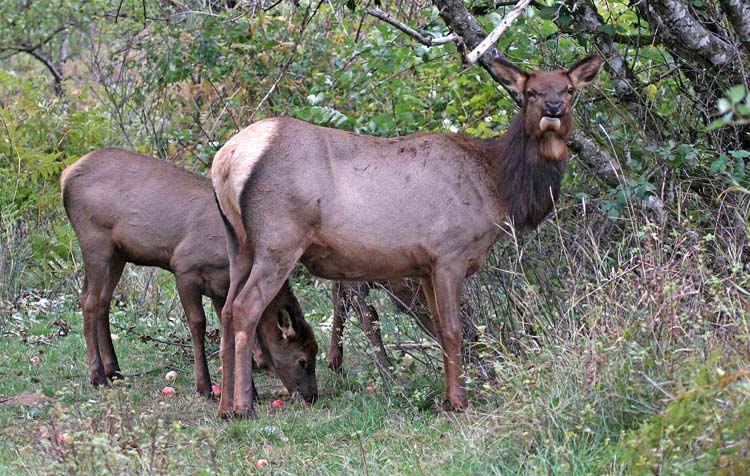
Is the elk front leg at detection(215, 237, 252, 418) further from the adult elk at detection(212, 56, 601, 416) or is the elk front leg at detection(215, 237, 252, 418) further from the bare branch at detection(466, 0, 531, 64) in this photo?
the bare branch at detection(466, 0, 531, 64)

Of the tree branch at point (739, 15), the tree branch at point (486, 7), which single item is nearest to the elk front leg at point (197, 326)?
the tree branch at point (486, 7)

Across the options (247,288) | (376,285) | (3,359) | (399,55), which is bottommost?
(3,359)

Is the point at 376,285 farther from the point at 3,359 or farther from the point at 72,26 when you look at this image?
the point at 72,26

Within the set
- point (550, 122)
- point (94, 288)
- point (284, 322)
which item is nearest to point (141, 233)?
point (94, 288)

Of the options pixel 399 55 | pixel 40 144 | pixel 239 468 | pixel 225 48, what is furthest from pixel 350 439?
pixel 40 144

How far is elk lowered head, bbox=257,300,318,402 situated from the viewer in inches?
318

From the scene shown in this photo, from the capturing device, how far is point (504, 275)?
7656mm

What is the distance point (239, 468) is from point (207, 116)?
701cm

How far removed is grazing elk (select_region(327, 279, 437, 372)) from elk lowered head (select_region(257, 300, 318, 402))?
302 millimetres

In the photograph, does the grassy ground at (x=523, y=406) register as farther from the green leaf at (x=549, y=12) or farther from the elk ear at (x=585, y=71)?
the green leaf at (x=549, y=12)

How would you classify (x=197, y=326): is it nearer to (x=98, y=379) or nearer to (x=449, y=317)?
(x=98, y=379)

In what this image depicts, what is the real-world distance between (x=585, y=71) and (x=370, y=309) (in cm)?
255

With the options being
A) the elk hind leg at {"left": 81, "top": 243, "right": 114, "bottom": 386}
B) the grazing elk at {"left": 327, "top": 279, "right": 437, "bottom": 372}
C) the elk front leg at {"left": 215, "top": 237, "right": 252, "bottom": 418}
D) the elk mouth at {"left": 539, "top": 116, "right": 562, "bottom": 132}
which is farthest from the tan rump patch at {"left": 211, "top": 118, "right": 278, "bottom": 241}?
the elk hind leg at {"left": 81, "top": 243, "right": 114, "bottom": 386}

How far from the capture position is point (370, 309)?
338 inches
